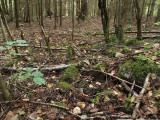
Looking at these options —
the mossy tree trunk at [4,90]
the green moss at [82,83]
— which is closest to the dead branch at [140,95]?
the green moss at [82,83]

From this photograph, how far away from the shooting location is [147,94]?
216 cm

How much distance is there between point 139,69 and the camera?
2553mm

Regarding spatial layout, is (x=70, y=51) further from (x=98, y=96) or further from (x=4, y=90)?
(x=4, y=90)

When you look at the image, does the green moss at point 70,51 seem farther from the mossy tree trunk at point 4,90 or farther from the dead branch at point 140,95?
the dead branch at point 140,95

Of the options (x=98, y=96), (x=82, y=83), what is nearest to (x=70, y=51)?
(x=82, y=83)

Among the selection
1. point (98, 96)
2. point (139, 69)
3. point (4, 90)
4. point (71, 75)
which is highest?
point (139, 69)

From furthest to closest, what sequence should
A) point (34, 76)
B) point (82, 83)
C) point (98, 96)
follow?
point (82, 83), point (98, 96), point (34, 76)

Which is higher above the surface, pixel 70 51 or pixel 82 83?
pixel 70 51

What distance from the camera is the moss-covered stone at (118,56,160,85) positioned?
2.48m

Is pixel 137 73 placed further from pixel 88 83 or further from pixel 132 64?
pixel 88 83

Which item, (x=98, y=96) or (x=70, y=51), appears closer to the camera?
(x=98, y=96)

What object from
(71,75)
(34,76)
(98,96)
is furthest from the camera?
(71,75)

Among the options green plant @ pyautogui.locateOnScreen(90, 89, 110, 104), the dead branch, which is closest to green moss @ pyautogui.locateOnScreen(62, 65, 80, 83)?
green plant @ pyautogui.locateOnScreen(90, 89, 110, 104)

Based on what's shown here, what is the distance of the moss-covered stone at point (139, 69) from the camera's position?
2.48 metres
